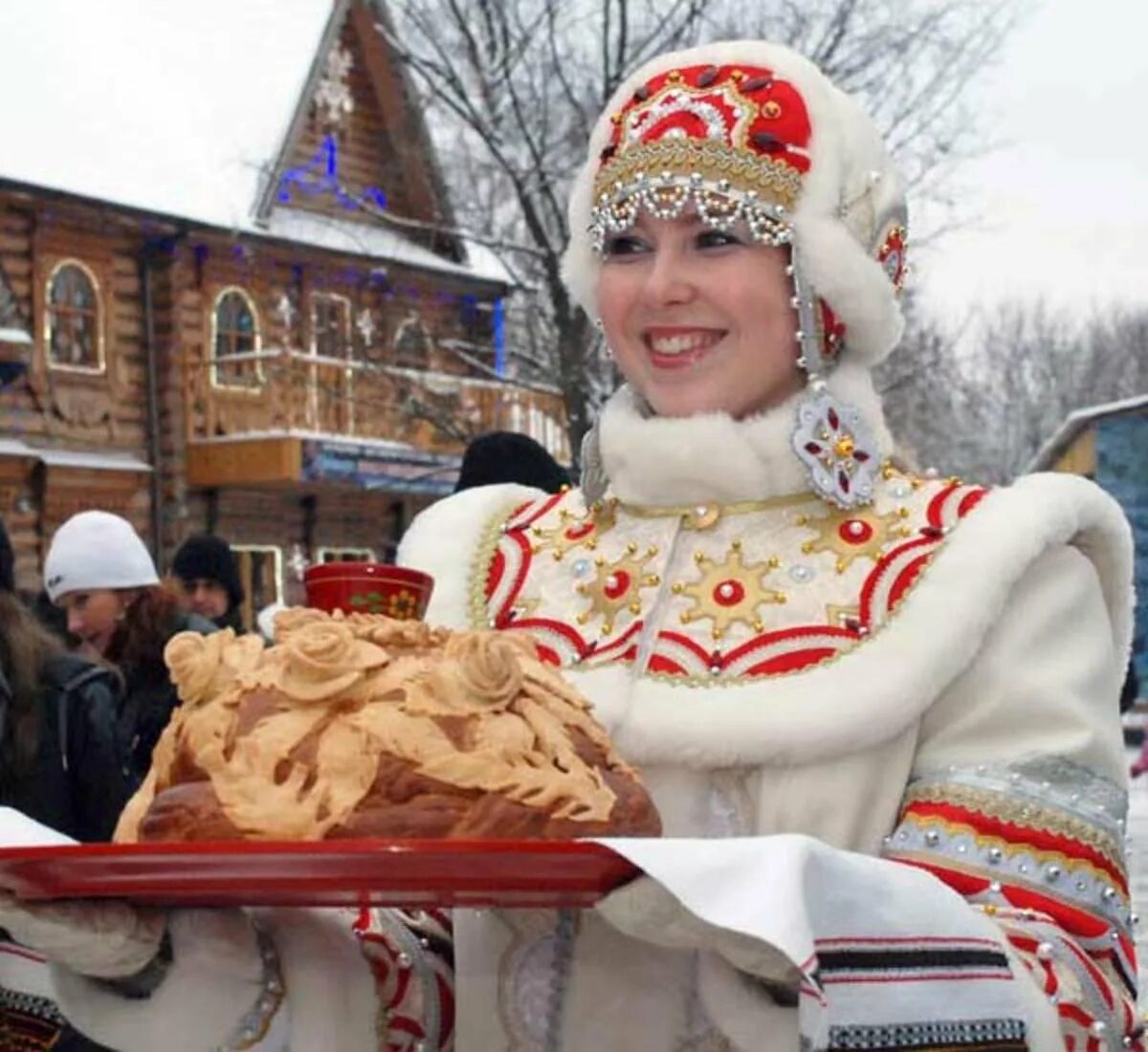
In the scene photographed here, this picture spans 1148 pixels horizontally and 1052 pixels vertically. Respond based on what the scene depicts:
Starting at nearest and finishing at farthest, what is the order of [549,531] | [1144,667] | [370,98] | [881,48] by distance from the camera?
[549,531] < [1144,667] < [881,48] < [370,98]

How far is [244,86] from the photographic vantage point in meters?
20.9

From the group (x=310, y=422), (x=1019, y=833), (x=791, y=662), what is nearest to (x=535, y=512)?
(x=791, y=662)

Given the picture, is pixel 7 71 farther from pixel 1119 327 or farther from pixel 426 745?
pixel 1119 327

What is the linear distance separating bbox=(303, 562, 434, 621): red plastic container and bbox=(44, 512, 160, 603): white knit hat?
358 cm

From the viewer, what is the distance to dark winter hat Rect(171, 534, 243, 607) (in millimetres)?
6905

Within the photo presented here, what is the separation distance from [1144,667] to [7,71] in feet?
37.4

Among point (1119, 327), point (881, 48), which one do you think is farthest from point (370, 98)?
point (1119, 327)

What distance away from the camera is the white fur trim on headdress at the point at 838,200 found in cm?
222

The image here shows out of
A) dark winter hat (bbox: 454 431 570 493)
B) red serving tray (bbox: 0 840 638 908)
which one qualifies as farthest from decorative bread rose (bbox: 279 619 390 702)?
dark winter hat (bbox: 454 431 570 493)

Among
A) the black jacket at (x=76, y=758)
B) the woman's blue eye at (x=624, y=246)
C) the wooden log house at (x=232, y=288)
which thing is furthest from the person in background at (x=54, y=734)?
the wooden log house at (x=232, y=288)

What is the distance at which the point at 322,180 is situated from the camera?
20984 mm

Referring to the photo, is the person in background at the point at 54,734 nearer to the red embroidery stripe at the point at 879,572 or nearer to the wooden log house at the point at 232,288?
the red embroidery stripe at the point at 879,572

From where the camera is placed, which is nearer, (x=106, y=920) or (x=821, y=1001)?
(x=821, y=1001)

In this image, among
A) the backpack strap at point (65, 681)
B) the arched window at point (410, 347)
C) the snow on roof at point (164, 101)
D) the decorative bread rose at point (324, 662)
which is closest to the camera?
the decorative bread rose at point (324, 662)
